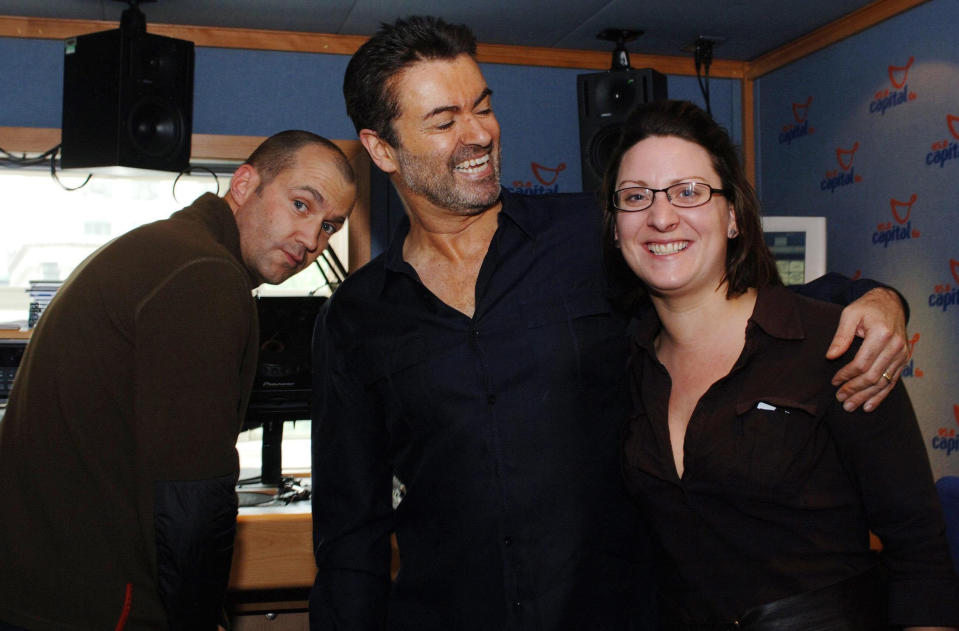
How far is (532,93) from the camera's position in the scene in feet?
14.8

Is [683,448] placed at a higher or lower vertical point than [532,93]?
lower

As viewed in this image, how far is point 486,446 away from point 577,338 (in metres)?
0.26

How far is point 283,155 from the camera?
224 cm

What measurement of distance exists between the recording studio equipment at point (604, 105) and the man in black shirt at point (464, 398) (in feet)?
7.31

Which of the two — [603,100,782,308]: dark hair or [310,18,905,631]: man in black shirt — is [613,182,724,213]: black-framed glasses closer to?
[603,100,782,308]: dark hair

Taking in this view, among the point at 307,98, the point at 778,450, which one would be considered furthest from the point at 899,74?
the point at 778,450

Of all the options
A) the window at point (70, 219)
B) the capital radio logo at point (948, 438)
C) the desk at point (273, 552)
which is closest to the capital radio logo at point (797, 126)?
the capital radio logo at point (948, 438)

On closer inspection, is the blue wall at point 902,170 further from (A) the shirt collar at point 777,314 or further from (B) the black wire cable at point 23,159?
(B) the black wire cable at point 23,159

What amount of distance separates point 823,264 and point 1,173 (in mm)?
3694

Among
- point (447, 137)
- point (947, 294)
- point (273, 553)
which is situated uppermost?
point (447, 137)

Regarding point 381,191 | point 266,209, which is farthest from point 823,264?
point 266,209

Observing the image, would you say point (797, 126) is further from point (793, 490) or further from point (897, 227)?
point (793, 490)

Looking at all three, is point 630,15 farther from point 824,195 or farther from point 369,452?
point 369,452

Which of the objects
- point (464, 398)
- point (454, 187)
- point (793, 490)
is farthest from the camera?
point (454, 187)
